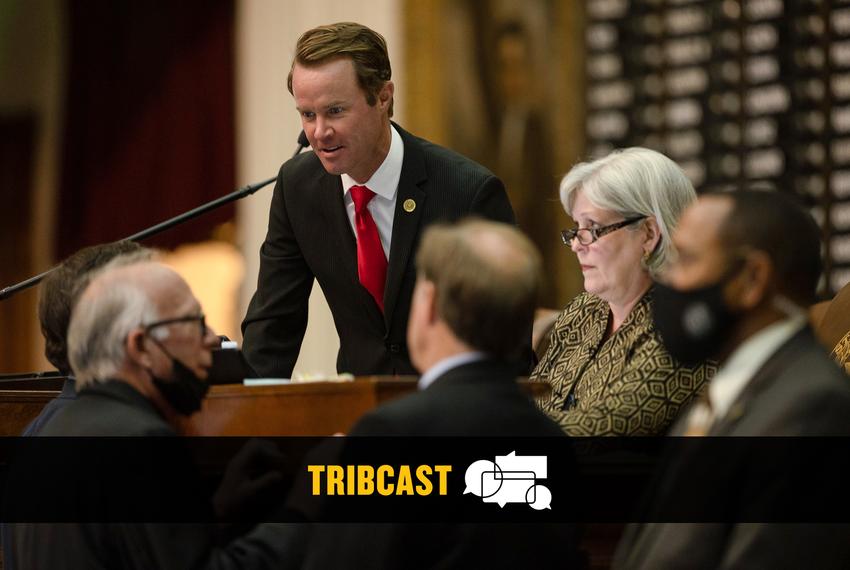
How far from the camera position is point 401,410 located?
2383 millimetres

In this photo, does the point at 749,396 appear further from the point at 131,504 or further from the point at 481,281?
the point at 131,504

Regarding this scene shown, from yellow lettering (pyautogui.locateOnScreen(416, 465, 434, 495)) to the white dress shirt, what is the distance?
128cm

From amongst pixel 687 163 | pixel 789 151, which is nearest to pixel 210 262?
pixel 687 163

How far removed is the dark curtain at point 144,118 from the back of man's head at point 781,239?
253 inches

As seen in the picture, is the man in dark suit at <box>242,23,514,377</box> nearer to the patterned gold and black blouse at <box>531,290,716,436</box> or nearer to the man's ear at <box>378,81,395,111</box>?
the man's ear at <box>378,81,395,111</box>

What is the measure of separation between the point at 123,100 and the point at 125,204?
0.66 m

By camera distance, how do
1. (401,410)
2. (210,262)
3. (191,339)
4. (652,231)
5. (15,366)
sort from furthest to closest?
(15,366) → (210,262) → (652,231) → (191,339) → (401,410)

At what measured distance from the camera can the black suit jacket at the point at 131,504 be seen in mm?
2537

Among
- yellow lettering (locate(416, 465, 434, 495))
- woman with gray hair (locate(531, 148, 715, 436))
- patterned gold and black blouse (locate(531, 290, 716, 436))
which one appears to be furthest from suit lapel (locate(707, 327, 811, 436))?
woman with gray hair (locate(531, 148, 715, 436))

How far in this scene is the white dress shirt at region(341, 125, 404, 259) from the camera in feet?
12.5

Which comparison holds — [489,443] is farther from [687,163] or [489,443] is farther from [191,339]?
[687,163]

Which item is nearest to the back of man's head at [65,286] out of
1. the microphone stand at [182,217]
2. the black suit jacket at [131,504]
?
the microphone stand at [182,217]

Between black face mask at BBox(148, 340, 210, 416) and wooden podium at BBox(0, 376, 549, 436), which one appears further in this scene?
black face mask at BBox(148, 340, 210, 416)

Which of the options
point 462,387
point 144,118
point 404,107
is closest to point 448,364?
point 462,387
